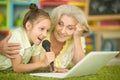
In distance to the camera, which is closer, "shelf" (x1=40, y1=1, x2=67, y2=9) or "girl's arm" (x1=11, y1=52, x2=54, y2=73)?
"girl's arm" (x1=11, y1=52, x2=54, y2=73)

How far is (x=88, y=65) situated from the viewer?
1.25 m

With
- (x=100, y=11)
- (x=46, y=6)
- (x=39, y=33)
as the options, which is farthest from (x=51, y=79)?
(x=100, y=11)

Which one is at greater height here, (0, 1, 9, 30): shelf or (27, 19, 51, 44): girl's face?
(0, 1, 9, 30): shelf

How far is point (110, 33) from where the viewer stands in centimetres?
205

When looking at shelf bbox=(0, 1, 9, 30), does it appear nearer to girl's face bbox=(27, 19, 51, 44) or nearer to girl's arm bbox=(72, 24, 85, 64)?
girl's face bbox=(27, 19, 51, 44)

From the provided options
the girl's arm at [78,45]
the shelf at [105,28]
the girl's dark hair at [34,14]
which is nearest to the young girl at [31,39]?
the girl's dark hair at [34,14]

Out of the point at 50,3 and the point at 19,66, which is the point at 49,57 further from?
the point at 50,3

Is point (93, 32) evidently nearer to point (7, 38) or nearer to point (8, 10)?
point (8, 10)

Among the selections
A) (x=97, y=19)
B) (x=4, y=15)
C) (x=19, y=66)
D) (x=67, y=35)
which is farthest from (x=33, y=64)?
(x=97, y=19)

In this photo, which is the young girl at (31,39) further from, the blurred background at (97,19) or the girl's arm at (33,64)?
the blurred background at (97,19)

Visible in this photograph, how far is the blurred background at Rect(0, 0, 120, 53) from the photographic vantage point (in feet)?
4.71

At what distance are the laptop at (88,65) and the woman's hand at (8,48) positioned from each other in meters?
0.11

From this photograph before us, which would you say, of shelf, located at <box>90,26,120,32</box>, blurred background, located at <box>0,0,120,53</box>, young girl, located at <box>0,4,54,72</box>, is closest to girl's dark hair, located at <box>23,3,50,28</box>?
young girl, located at <box>0,4,54,72</box>

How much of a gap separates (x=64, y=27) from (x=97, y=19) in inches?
24.7
